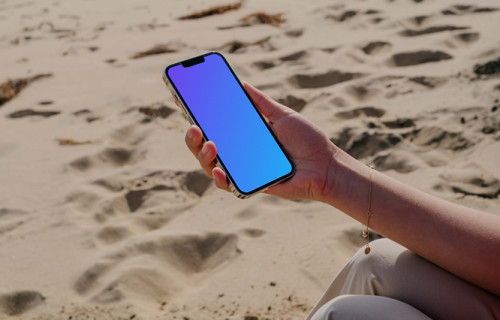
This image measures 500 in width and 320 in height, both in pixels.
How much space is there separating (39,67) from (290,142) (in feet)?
11.3

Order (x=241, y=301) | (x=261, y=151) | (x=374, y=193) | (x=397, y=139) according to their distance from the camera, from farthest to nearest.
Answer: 1. (x=397, y=139)
2. (x=241, y=301)
3. (x=261, y=151)
4. (x=374, y=193)

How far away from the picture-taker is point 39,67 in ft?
14.9

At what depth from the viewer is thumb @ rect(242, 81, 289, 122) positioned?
1.81 m

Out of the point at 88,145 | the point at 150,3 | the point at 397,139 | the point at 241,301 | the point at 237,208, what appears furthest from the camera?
the point at 150,3

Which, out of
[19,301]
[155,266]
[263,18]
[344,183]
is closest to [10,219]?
[19,301]

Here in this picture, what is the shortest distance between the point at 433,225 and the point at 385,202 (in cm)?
15

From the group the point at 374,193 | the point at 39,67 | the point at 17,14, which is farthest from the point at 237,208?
the point at 17,14

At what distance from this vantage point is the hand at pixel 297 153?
1.64 m

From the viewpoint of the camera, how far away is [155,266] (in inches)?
86.7

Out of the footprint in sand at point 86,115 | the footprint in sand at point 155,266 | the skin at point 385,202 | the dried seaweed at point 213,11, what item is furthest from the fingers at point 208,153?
the dried seaweed at point 213,11

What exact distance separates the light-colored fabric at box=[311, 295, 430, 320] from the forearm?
190 mm

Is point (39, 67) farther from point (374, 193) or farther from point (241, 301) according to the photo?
point (374, 193)

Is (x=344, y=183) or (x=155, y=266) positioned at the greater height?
(x=344, y=183)

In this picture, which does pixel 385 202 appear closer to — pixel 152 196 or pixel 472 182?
pixel 472 182
